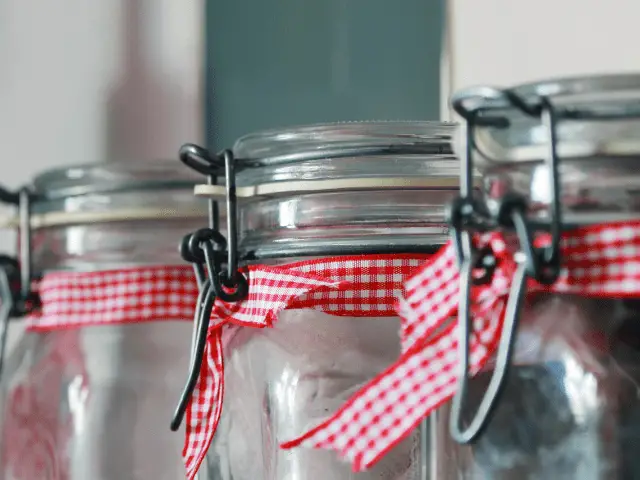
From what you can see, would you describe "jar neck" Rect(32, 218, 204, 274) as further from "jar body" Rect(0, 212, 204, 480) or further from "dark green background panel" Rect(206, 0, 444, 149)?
"dark green background panel" Rect(206, 0, 444, 149)

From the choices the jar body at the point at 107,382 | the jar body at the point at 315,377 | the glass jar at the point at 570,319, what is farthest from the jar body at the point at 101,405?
the glass jar at the point at 570,319

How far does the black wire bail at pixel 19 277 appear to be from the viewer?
51 cm

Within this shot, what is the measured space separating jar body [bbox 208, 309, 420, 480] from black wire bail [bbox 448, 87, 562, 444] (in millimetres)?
98

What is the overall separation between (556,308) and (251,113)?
0.42 m

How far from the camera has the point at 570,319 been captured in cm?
31

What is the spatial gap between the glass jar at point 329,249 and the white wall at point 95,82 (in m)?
0.33

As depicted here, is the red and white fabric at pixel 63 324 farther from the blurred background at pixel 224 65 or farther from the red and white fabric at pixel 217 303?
the blurred background at pixel 224 65

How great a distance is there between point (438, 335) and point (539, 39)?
29 centimetres

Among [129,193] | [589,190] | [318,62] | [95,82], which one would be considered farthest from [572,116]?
[95,82]

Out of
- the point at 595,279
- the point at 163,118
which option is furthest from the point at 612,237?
the point at 163,118

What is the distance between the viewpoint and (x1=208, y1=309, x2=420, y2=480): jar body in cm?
40

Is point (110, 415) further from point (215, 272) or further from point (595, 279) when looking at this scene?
point (595, 279)

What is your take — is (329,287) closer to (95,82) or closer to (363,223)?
(363,223)

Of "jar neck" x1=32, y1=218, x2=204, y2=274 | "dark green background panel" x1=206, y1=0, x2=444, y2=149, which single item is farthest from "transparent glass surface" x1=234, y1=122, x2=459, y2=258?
"dark green background panel" x1=206, y1=0, x2=444, y2=149
